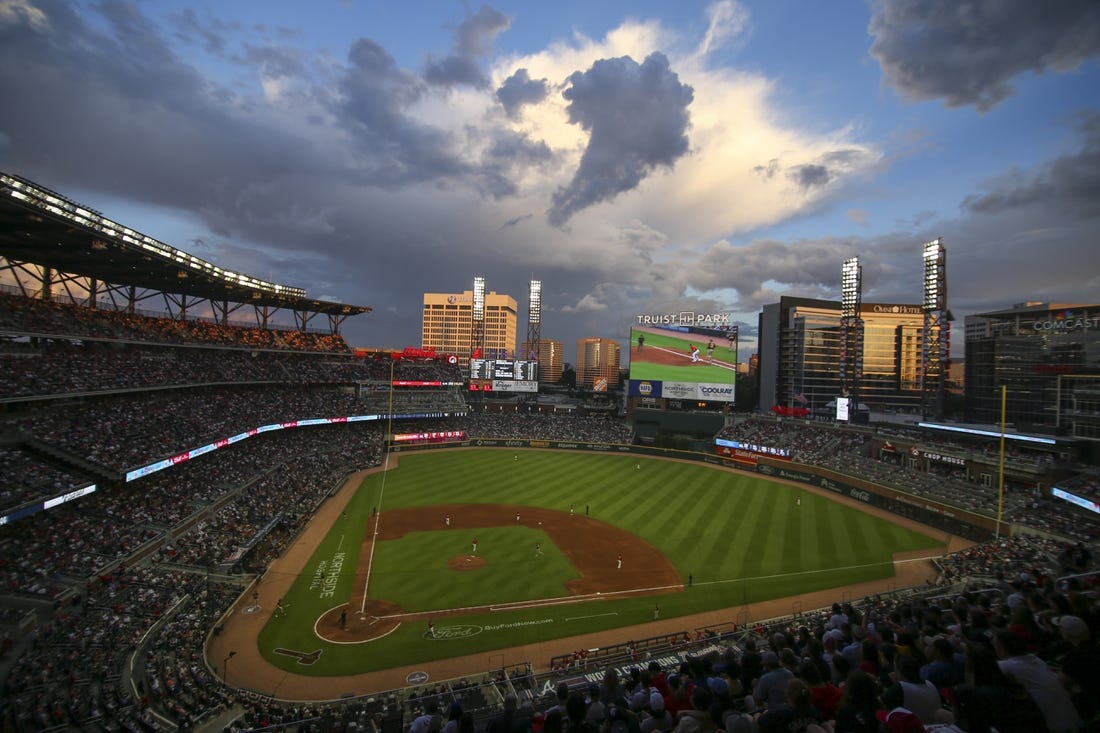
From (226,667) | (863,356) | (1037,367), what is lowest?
(226,667)

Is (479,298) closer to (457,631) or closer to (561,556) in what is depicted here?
(561,556)

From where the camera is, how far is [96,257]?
3127 centimetres

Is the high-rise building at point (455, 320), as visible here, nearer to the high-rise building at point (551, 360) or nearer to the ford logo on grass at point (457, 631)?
the high-rise building at point (551, 360)

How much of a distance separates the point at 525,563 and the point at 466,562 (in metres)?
3.22

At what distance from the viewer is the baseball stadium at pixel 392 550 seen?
40.8 feet

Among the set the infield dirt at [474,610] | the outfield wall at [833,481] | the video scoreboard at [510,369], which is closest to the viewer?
the infield dirt at [474,610]

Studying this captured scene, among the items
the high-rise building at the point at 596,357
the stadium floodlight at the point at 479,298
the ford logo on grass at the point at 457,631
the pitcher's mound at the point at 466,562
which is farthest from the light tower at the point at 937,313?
the high-rise building at the point at 596,357

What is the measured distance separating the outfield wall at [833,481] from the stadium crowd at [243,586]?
1.34m

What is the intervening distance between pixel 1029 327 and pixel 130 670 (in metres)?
77.0

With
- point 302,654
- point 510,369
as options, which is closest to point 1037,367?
point 510,369

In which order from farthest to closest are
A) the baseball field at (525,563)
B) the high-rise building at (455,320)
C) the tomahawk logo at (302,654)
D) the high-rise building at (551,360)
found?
A: the high-rise building at (551,360), the high-rise building at (455,320), the baseball field at (525,563), the tomahawk logo at (302,654)

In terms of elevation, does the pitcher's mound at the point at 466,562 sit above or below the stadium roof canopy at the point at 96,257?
below

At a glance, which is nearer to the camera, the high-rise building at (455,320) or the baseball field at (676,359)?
the baseball field at (676,359)

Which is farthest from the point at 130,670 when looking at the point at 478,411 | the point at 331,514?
the point at 478,411
